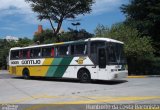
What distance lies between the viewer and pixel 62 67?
24.5m

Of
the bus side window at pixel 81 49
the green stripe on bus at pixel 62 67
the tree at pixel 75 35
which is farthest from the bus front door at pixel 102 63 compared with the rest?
the tree at pixel 75 35

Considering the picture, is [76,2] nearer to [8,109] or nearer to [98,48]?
[98,48]

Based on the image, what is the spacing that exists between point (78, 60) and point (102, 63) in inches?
86.8

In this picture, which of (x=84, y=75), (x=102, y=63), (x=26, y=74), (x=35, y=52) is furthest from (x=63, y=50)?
(x=26, y=74)

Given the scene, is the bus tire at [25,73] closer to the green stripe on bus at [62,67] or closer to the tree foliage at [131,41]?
the green stripe on bus at [62,67]

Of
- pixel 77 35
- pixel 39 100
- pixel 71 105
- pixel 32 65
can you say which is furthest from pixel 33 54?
pixel 77 35

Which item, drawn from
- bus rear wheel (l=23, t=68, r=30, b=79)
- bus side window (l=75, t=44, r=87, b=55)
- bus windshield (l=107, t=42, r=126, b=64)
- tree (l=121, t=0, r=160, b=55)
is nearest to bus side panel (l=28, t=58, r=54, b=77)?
bus rear wheel (l=23, t=68, r=30, b=79)

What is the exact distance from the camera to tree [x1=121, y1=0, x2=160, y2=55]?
40.4 meters

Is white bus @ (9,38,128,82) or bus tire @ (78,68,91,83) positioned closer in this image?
white bus @ (9,38,128,82)

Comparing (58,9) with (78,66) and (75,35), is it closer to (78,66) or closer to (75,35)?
(75,35)

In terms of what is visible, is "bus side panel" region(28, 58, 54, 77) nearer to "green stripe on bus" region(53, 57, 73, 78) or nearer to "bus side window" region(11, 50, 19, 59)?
"green stripe on bus" region(53, 57, 73, 78)

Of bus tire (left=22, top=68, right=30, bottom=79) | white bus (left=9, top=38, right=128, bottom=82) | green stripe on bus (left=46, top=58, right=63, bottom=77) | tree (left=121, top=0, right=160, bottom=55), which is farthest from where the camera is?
tree (left=121, top=0, right=160, bottom=55)

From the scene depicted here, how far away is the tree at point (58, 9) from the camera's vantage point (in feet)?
155

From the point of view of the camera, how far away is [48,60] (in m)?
25.6
